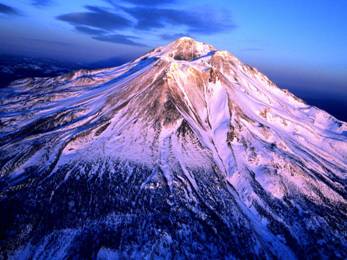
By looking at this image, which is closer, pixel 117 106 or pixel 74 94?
pixel 117 106

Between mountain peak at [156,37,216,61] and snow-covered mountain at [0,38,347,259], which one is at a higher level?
mountain peak at [156,37,216,61]

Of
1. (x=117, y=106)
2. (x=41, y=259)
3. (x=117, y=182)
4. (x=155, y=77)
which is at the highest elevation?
(x=155, y=77)

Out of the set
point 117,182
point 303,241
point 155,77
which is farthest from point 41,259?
point 155,77

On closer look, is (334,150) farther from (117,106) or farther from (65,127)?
(65,127)

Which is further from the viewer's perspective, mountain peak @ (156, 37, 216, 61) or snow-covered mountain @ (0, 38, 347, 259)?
mountain peak @ (156, 37, 216, 61)

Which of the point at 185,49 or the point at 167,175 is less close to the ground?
the point at 185,49

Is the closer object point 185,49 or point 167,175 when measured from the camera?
point 167,175

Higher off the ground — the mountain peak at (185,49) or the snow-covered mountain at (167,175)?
the mountain peak at (185,49)

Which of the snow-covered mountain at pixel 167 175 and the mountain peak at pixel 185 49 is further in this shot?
the mountain peak at pixel 185 49
